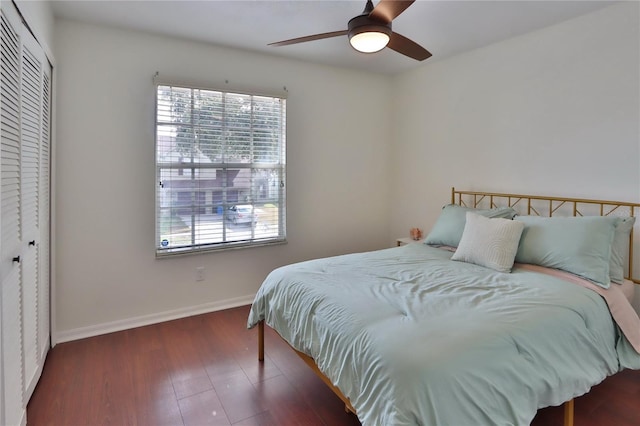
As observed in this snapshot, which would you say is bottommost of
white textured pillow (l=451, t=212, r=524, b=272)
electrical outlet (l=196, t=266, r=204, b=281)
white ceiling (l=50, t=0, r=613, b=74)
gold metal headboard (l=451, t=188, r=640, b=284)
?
electrical outlet (l=196, t=266, r=204, b=281)

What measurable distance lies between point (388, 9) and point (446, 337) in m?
1.53

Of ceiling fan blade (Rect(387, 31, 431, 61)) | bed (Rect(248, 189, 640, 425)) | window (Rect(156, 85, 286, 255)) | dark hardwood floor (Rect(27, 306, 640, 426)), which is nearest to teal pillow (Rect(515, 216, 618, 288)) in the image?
bed (Rect(248, 189, 640, 425))

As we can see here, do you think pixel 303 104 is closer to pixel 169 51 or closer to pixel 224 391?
pixel 169 51

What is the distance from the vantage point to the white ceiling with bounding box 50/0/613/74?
245 centimetres

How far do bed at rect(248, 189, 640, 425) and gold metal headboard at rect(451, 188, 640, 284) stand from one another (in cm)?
1

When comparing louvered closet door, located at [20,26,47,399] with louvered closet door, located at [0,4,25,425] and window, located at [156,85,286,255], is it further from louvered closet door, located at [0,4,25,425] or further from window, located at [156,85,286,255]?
window, located at [156,85,286,255]

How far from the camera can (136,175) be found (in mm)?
2996

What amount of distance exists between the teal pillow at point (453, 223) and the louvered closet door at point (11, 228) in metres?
2.77

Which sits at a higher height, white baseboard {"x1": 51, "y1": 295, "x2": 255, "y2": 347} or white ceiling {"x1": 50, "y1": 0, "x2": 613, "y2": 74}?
white ceiling {"x1": 50, "y1": 0, "x2": 613, "y2": 74}

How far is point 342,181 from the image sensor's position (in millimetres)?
4039

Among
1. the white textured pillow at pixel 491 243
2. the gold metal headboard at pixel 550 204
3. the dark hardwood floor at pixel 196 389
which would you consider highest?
the gold metal headboard at pixel 550 204

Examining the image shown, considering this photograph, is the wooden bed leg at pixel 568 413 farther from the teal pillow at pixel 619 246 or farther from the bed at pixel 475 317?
the teal pillow at pixel 619 246

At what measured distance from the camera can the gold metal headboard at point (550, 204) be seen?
246cm

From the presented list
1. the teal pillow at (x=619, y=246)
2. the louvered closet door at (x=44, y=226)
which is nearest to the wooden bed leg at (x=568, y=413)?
the teal pillow at (x=619, y=246)
